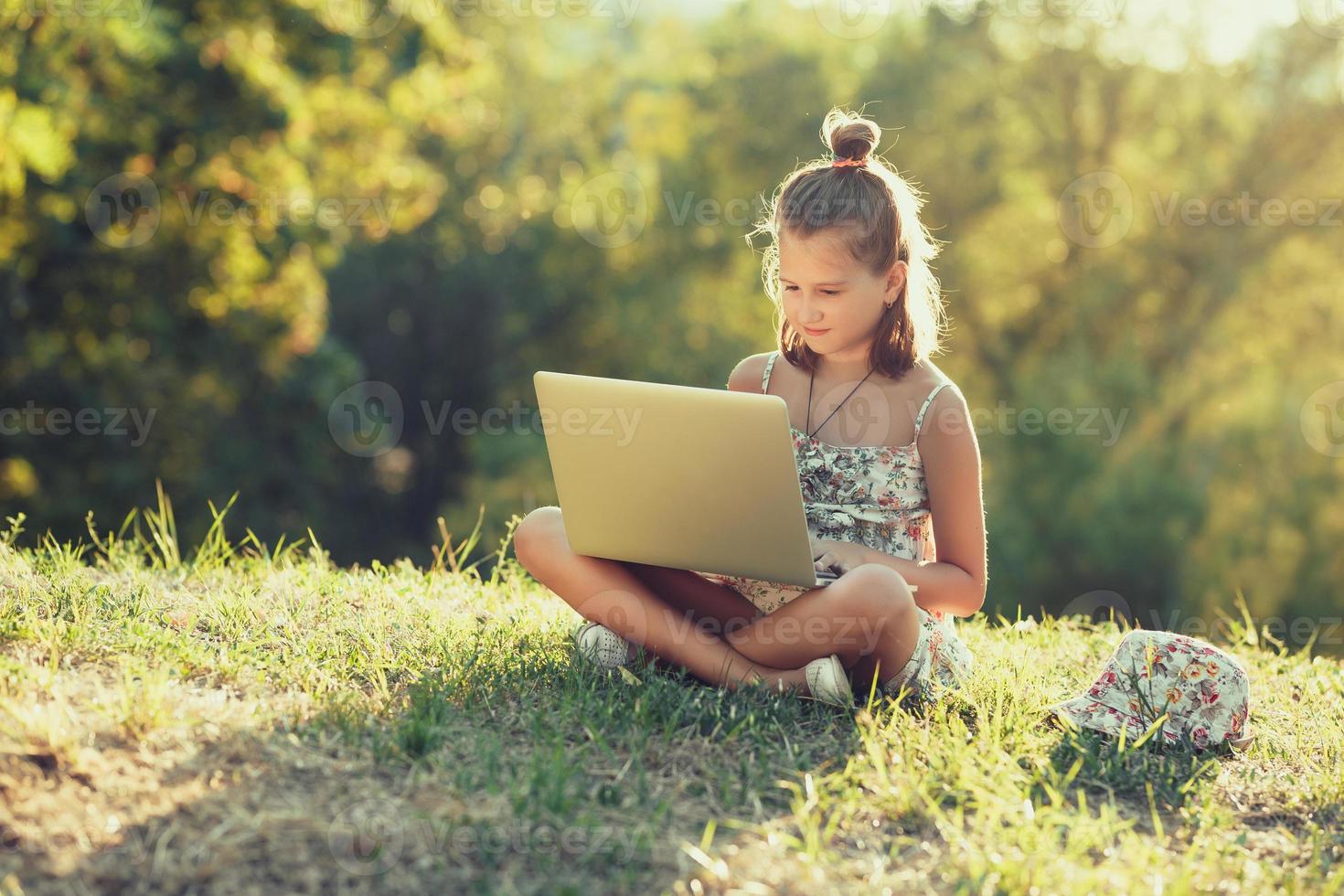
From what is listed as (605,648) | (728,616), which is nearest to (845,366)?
(728,616)

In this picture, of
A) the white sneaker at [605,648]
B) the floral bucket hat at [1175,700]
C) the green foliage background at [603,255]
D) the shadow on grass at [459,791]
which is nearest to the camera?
the shadow on grass at [459,791]

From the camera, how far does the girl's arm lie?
320 cm

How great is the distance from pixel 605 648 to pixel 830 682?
595 mm

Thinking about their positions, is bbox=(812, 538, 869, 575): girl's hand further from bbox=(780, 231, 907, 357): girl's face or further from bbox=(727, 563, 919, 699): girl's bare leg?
bbox=(780, 231, 907, 357): girl's face

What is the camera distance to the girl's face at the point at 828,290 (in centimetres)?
322

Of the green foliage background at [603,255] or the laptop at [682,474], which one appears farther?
the green foliage background at [603,255]

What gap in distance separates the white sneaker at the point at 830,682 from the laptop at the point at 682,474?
0.20 m

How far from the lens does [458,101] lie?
1487cm

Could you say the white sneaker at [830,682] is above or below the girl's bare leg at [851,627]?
below

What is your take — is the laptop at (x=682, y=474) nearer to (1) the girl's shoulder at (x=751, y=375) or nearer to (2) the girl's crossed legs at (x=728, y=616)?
(2) the girl's crossed legs at (x=728, y=616)

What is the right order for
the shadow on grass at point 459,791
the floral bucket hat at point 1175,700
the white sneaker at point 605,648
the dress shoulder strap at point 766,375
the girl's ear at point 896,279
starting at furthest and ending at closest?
the dress shoulder strap at point 766,375, the girl's ear at point 896,279, the white sneaker at point 605,648, the floral bucket hat at point 1175,700, the shadow on grass at point 459,791

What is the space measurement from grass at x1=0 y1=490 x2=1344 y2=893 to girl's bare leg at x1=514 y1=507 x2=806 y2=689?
87 millimetres

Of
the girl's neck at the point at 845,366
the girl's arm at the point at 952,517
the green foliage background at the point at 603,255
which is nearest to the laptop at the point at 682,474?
the girl's arm at the point at 952,517

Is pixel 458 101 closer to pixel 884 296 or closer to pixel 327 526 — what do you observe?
pixel 327 526
